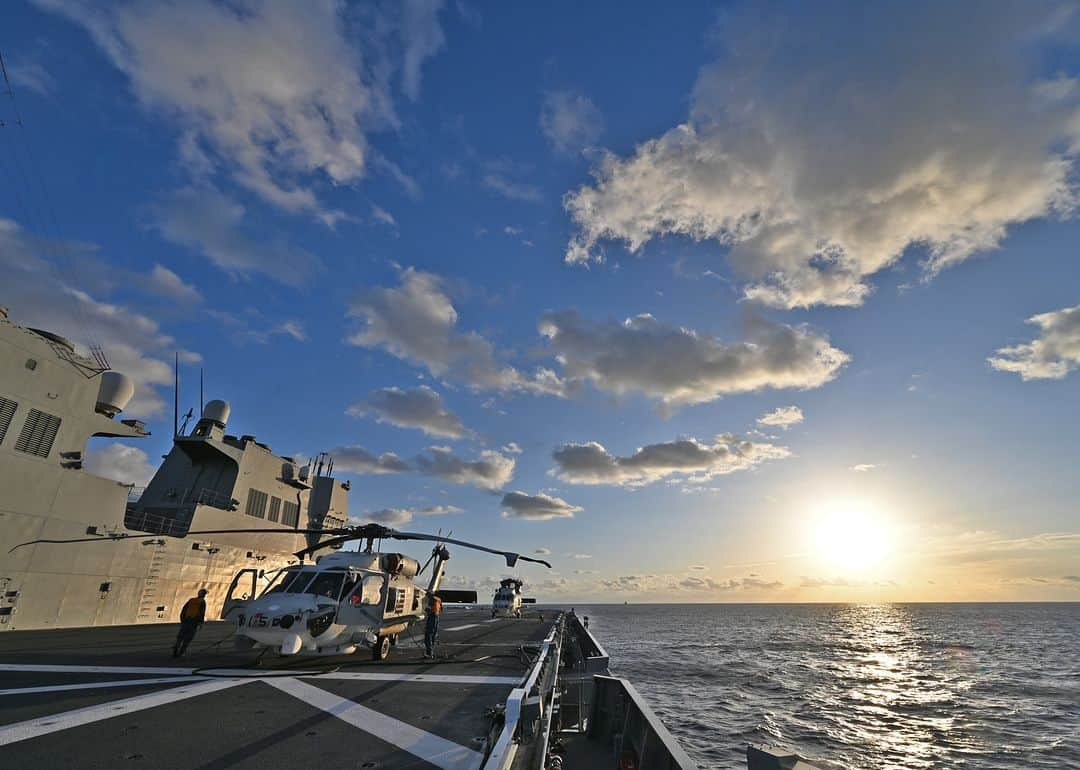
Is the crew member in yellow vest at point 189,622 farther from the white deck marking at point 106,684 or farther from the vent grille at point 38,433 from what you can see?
the vent grille at point 38,433

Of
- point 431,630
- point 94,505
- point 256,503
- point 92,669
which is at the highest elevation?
point 256,503

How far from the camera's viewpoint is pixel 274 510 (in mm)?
28344

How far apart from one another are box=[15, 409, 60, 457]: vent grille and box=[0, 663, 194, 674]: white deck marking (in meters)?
9.44

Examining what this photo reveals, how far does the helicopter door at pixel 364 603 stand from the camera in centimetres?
1184

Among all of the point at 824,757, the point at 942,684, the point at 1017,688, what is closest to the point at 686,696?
the point at 824,757

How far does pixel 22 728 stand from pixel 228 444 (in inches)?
879

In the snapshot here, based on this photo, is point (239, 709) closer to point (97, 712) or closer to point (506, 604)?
point (97, 712)

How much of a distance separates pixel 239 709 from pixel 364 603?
15.9ft

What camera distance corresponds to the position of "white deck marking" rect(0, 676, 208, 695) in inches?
316

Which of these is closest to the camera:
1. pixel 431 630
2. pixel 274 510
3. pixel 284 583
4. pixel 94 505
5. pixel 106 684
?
pixel 106 684

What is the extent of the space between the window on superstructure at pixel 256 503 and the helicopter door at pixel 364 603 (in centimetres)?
1671

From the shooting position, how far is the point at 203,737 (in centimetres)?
620

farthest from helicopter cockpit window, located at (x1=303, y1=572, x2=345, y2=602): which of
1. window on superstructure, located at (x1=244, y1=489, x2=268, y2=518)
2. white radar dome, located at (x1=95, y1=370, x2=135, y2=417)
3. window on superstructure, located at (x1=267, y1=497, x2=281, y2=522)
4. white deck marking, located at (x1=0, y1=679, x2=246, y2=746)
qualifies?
window on superstructure, located at (x1=267, y1=497, x2=281, y2=522)

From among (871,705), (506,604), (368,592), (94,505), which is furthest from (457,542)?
(506,604)
